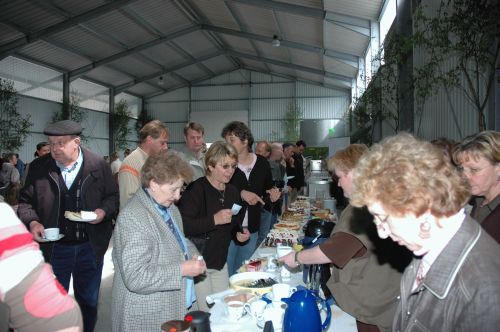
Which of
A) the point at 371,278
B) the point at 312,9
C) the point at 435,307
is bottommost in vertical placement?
the point at 371,278

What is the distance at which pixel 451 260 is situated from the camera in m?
0.88

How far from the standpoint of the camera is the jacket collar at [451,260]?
2.87 feet

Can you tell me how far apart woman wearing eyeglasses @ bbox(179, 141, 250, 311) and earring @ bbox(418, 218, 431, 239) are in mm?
1470

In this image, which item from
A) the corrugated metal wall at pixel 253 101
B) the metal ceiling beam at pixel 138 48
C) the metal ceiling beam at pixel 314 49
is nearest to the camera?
the metal ceiling beam at pixel 314 49

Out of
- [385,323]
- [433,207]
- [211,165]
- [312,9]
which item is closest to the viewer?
[433,207]

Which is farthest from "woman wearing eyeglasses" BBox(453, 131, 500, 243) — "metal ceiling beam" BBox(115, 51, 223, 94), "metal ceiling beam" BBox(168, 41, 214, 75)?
"metal ceiling beam" BBox(115, 51, 223, 94)

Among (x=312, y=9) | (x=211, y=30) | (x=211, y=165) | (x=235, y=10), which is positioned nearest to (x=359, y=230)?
(x=211, y=165)

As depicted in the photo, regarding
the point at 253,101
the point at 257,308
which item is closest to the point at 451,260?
the point at 257,308

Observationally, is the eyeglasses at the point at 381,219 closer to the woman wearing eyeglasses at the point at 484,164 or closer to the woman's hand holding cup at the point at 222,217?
the woman wearing eyeglasses at the point at 484,164

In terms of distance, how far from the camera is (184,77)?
1852 cm

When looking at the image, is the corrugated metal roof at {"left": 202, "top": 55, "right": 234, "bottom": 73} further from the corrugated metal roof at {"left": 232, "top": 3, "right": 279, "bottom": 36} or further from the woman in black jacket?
the woman in black jacket

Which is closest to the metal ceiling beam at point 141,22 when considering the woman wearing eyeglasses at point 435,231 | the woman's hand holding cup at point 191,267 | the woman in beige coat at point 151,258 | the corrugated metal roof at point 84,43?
the corrugated metal roof at point 84,43

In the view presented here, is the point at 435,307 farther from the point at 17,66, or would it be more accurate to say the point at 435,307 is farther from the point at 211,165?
the point at 17,66

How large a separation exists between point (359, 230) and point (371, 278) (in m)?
0.19
